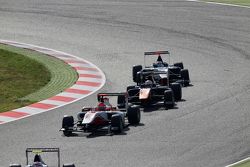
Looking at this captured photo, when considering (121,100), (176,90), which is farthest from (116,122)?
(176,90)

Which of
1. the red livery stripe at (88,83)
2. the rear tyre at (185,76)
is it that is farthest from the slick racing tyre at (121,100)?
the red livery stripe at (88,83)

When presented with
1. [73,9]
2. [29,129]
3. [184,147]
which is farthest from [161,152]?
[73,9]

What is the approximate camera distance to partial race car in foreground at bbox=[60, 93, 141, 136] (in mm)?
29312

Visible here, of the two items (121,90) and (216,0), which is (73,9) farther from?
(121,90)

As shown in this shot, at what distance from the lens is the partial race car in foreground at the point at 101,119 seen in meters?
29.3

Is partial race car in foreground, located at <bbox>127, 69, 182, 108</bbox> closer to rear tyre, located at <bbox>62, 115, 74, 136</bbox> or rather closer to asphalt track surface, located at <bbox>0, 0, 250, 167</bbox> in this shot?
asphalt track surface, located at <bbox>0, 0, 250, 167</bbox>

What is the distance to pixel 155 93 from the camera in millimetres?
33250

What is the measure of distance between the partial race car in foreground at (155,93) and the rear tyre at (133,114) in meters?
2.20

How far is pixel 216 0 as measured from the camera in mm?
54375

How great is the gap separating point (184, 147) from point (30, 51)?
18.3 m

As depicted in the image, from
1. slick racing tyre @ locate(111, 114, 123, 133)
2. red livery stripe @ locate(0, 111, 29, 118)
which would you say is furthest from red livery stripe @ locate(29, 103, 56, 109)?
slick racing tyre @ locate(111, 114, 123, 133)

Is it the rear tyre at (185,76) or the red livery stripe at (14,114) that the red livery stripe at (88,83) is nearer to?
the rear tyre at (185,76)

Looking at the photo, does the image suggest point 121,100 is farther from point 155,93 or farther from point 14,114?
point 14,114

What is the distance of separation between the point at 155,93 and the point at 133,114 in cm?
319
